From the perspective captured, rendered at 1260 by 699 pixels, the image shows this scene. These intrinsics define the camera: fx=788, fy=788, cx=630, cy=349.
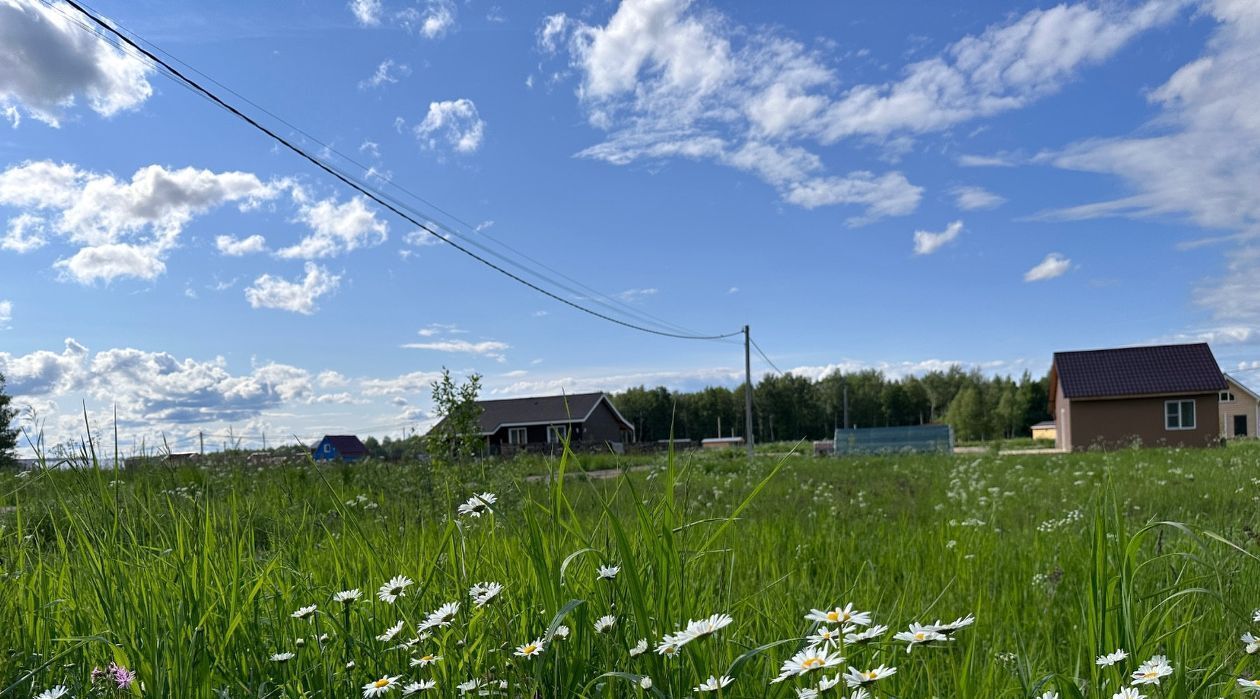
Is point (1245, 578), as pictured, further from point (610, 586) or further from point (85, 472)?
point (85, 472)

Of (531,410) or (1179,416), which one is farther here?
(531,410)

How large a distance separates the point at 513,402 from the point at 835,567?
52601 millimetres

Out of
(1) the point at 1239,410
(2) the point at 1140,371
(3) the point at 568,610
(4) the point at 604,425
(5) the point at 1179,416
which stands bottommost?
(1) the point at 1239,410

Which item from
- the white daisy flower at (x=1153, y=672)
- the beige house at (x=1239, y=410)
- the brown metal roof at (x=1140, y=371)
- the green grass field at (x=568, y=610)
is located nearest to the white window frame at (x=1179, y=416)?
the brown metal roof at (x=1140, y=371)

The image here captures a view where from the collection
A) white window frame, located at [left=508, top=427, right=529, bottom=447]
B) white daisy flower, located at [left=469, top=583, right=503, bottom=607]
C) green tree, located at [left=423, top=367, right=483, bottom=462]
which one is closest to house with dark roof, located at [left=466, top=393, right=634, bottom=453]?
white window frame, located at [left=508, top=427, right=529, bottom=447]

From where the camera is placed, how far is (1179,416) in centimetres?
3105

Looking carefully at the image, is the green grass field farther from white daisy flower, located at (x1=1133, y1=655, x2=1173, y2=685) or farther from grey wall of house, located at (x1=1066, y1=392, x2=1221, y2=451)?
grey wall of house, located at (x1=1066, y1=392, x2=1221, y2=451)

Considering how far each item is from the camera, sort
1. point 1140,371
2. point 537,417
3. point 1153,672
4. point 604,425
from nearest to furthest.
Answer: point 1153,672, point 1140,371, point 537,417, point 604,425

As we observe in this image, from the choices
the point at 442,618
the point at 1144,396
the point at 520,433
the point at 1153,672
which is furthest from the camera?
the point at 520,433

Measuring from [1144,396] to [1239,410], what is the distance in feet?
142

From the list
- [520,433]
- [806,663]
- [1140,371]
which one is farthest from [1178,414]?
[520,433]

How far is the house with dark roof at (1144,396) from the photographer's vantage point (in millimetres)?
30578

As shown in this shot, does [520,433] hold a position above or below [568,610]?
below

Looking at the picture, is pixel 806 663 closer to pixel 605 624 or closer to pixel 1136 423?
pixel 605 624
